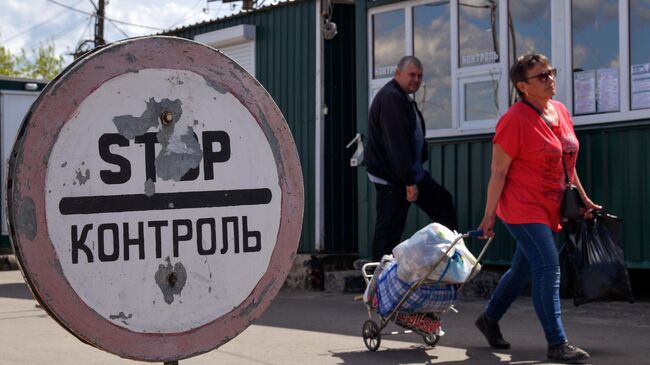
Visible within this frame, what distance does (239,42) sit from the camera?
14.0m

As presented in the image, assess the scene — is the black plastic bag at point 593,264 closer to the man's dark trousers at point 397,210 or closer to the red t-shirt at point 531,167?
the red t-shirt at point 531,167

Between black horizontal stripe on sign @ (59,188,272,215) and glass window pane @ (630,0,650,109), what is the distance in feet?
23.0

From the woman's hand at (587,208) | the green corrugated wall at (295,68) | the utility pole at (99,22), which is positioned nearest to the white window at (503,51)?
the green corrugated wall at (295,68)

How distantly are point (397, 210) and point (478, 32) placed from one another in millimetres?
2854

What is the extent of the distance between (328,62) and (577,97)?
A: 12.6ft

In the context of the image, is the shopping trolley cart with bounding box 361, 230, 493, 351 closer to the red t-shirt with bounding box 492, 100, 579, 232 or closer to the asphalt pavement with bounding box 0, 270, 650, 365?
the asphalt pavement with bounding box 0, 270, 650, 365

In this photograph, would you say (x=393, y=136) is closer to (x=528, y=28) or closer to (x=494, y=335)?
(x=494, y=335)

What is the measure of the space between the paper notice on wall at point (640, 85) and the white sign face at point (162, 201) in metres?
6.97

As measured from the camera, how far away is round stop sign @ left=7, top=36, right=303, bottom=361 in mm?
2484

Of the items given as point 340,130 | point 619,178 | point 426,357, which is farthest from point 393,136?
point 340,130

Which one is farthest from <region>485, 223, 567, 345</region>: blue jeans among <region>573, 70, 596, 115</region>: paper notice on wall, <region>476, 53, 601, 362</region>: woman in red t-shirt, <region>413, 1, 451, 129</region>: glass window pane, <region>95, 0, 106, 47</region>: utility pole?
<region>95, 0, 106, 47</region>: utility pole

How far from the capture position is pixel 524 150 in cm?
625

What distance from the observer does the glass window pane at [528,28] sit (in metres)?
10.1

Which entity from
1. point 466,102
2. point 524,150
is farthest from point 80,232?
point 466,102
